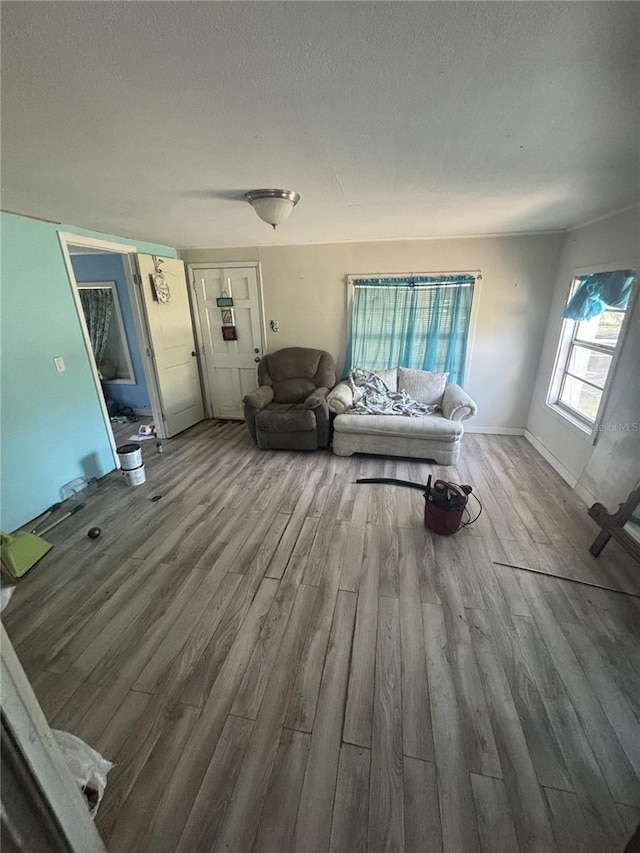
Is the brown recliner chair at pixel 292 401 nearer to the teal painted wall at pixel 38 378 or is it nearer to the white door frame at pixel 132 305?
the white door frame at pixel 132 305

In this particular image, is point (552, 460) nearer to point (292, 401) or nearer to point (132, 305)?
point (292, 401)

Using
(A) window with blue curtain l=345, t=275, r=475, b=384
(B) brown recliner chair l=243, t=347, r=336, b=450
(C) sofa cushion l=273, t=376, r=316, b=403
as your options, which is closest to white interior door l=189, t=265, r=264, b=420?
(B) brown recliner chair l=243, t=347, r=336, b=450

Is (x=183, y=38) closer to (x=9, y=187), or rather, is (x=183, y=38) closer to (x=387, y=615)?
(x=9, y=187)

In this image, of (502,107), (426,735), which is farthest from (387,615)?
(502,107)

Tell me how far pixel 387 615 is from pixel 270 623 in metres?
0.62

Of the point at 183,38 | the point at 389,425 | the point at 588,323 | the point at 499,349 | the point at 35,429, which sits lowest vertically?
the point at 389,425

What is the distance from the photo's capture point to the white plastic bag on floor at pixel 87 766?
3.48ft

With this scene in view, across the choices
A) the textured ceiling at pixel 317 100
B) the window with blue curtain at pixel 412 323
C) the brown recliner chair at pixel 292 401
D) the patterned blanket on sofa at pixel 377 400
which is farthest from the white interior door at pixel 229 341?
the textured ceiling at pixel 317 100

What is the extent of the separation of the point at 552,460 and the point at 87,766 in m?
3.92

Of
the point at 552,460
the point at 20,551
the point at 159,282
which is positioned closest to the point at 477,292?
the point at 552,460

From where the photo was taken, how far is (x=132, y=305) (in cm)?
361

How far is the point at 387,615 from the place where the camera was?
173 centimetres

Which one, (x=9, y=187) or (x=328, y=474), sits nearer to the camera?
(x=9, y=187)

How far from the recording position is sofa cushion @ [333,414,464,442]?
318cm
